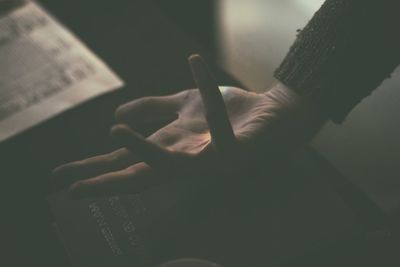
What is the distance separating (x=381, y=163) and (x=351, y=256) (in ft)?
0.44

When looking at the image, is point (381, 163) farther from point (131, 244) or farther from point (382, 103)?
point (131, 244)

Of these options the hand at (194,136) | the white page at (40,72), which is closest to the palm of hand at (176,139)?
the hand at (194,136)

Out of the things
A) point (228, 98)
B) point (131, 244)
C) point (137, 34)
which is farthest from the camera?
point (137, 34)

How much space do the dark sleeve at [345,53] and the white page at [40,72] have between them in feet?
0.93

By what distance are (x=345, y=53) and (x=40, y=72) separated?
18.1 inches

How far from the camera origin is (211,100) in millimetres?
531

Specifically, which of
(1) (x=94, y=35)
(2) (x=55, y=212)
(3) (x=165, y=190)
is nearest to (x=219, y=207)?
(3) (x=165, y=190)

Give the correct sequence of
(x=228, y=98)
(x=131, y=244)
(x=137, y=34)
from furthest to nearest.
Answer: (x=137, y=34), (x=228, y=98), (x=131, y=244)

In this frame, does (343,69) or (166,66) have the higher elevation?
(343,69)

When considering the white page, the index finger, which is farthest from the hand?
the white page

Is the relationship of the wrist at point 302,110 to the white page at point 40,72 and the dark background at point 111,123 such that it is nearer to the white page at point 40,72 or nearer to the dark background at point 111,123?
the dark background at point 111,123

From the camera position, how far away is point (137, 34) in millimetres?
822

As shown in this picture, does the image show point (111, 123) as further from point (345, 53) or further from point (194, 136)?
point (345, 53)

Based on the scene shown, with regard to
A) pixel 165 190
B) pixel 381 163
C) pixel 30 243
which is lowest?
pixel 30 243
